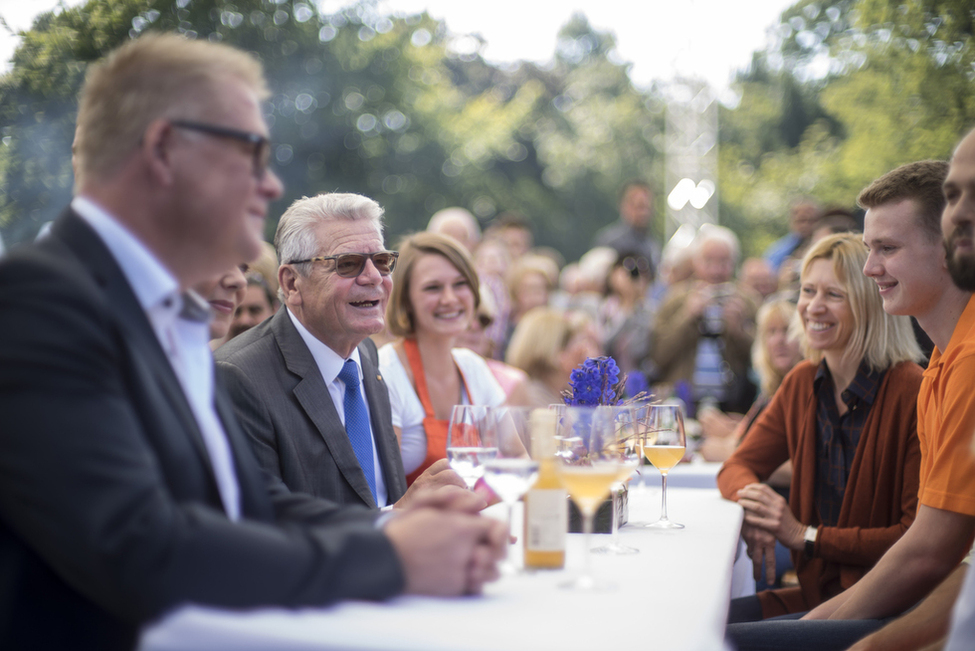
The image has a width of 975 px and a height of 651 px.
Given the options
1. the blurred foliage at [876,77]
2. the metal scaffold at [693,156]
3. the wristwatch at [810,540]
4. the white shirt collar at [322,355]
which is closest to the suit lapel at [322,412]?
the white shirt collar at [322,355]

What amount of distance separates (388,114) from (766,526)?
16881 millimetres

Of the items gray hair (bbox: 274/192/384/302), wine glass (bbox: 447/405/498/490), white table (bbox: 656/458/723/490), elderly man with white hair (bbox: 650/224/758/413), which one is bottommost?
white table (bbox: 656/458/723/490)

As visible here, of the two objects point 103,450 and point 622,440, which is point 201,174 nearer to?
point 103,450

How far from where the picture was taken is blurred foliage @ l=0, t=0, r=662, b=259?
167 inches

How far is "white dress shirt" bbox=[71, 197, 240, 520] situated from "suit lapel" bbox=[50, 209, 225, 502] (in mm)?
20

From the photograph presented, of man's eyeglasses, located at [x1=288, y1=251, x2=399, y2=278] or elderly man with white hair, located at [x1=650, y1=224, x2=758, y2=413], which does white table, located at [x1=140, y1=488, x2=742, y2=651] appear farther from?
elderly man with white hair, located at [x1=650, y1=224, x2=758, y2=413]

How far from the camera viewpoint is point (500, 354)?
7.77 m

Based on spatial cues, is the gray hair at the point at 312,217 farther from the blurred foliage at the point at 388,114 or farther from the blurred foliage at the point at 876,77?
the blurred foliage at the point at 876,77

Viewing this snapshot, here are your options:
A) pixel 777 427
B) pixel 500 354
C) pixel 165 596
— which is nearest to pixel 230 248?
pixel 165 596

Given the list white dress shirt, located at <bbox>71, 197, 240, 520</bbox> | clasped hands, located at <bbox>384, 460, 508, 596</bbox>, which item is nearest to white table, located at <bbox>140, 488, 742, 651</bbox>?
clasped hands, located at <bbox>384, 460, 508, 596</bbox>

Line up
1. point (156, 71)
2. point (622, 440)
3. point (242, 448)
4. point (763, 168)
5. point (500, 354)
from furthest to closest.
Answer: point (763, 168)
point (500, 354)
point (622, 440)
point (242, 448)
point (156, 71)

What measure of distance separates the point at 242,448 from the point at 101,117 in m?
0.69

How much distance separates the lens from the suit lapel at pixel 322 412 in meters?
2.69

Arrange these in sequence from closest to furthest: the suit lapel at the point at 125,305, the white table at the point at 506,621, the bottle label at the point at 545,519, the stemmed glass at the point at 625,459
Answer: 1. the white table at the point at 506,621
2. the suit lapel at the point at 125,305
3. the bottle label at the point at 545,519
4. the stemmed glass at the point at 625,459
